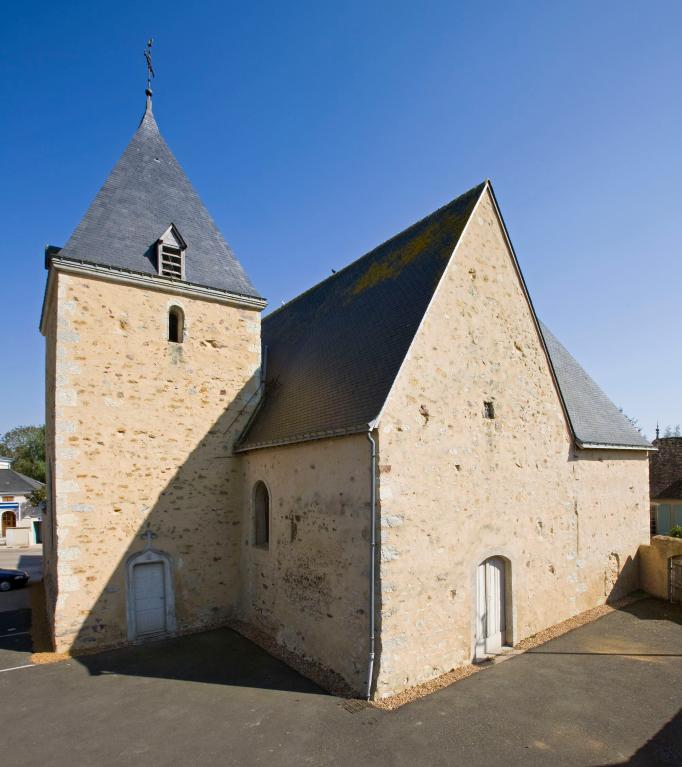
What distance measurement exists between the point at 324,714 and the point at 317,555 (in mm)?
2504

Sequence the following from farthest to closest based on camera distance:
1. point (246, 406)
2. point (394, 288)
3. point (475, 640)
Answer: point (246, 406) < point (394, 288) < point (475, 640)

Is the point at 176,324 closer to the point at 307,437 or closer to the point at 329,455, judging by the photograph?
the point at 307,437

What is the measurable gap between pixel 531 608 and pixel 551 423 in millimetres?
4012

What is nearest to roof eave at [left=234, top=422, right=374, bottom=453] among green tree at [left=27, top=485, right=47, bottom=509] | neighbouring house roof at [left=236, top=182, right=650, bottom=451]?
neighbouring house roof at [left=236, top=182, right=650, bottom=451]

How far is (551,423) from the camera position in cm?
1141

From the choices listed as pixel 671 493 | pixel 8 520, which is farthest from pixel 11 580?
pixel 671 493

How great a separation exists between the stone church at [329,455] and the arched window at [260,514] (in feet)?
0.17

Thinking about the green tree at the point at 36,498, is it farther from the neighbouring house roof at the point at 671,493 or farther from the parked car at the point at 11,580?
the neighbouring house roof at the point at 671,493

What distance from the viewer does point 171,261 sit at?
12203 millimetres

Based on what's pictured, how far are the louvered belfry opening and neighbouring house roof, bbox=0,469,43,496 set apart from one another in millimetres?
29879

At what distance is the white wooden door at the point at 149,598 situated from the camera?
35.6ft

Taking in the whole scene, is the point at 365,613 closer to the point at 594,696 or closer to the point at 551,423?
the point at 594,696

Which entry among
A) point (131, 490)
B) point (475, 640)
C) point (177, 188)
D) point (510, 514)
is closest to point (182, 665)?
point (131, 490)

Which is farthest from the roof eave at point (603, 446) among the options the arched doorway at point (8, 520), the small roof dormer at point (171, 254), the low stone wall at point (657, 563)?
the arched doorway at point (8, 520)
